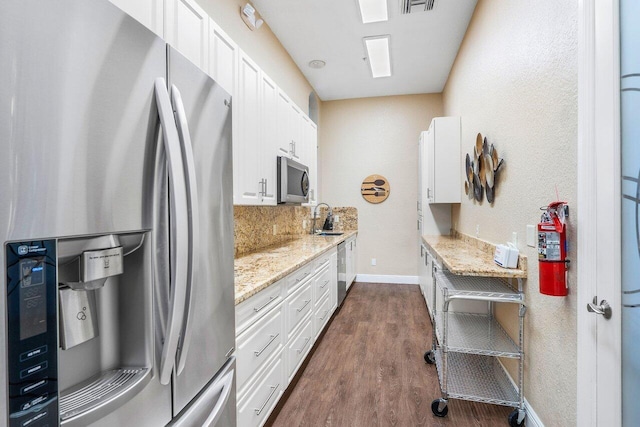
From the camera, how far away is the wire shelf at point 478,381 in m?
1.94

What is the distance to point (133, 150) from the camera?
2.30 feet

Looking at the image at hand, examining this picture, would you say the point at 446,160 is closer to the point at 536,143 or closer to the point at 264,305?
the point at 536,143

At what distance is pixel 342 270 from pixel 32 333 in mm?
3775

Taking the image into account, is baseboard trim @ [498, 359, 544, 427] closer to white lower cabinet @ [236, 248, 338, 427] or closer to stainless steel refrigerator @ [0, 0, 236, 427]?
white lower cabinet @ [236, 248, 338, 427]

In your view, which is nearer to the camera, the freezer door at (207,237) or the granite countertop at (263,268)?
the freezer door at (207,237)

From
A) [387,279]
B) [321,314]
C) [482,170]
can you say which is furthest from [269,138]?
[387,279]

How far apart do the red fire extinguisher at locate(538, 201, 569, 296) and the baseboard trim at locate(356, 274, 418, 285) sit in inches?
157

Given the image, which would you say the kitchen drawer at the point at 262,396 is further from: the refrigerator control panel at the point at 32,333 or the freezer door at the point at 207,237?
the refrigerator control panel at the point at 32,333

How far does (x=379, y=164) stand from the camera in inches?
218

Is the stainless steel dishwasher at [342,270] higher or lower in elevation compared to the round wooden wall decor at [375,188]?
lower

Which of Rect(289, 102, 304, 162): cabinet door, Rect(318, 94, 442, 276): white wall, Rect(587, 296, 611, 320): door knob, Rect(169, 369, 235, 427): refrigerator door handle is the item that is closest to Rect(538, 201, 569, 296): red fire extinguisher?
Rect(587, 296, 611, 320): door knob

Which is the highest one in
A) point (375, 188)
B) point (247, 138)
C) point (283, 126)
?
point (283, 126)

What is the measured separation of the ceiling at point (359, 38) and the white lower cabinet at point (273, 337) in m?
2.49

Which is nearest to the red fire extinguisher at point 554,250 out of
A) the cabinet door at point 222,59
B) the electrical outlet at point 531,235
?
the electrical outlet at point 531,235
